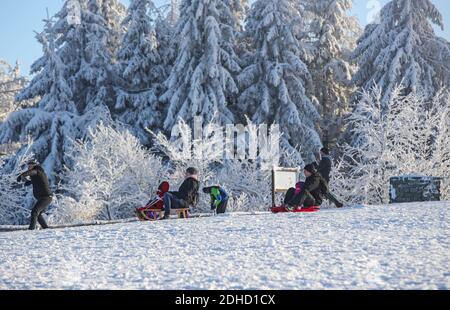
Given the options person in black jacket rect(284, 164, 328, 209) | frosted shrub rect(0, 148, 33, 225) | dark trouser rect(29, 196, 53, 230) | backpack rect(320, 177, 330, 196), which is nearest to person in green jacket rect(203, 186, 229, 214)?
person in black jacket rect(284, 164, 328, 209)

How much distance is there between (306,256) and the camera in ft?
19.5

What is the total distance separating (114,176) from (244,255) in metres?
12.6

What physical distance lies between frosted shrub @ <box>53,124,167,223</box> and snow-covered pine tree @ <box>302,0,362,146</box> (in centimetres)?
1078

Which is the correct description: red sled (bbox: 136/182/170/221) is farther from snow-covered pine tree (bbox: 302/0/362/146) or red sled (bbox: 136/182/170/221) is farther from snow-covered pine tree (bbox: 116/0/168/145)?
snow-covered pine tree (bbox: 302/0/362/146)

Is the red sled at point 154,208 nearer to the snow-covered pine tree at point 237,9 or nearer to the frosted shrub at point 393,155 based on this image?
the frosted shrub at point 393,155

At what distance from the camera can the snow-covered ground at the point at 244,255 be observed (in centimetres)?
485

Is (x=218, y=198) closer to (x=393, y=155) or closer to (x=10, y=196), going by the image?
(x=393, y=155)

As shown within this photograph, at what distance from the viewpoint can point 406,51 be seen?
2262 centimetres

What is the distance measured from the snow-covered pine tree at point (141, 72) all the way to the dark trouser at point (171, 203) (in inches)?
522

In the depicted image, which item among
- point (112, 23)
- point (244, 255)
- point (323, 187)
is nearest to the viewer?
point (244, 255)

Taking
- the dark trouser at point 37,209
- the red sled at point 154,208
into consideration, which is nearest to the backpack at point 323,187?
the red sled at point 154,208

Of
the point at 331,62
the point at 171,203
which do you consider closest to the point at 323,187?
the point at 171,203

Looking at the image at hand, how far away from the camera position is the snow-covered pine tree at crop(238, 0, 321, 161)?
2356 centimetres
